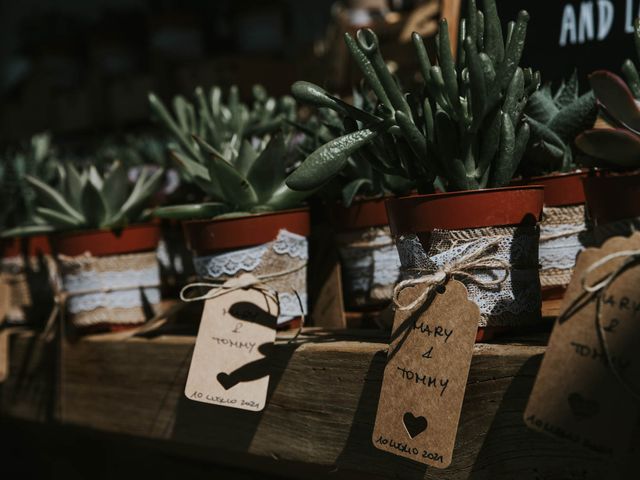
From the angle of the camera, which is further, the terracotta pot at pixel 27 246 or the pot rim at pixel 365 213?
the terracotta pot at pixel 27 246

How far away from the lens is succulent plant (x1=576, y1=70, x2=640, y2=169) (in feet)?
1.61

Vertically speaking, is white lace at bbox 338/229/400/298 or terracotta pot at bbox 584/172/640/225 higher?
terracotta pot at bbox 584/172/640/225

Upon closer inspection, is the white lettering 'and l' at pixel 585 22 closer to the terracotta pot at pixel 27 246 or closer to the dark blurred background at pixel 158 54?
the dark blurred background at pixel 158 54

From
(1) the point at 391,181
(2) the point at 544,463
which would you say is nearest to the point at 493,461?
(2) the point at 544,463

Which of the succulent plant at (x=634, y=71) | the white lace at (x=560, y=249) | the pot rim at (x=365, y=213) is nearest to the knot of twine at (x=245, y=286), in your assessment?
the pot rim at (x=365, y=213)

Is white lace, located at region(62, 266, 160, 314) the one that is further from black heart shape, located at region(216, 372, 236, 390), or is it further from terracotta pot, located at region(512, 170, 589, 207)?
terracotta pot, located at region(512, 170, 589, 207)

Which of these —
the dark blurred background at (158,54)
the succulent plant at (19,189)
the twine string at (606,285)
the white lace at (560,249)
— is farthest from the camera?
the dark blurred background at (158,54)

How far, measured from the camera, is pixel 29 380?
3.53 ft

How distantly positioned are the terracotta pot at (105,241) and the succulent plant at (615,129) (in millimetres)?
623

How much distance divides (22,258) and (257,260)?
527 millimetres

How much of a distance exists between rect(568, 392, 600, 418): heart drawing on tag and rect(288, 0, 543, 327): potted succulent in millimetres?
127

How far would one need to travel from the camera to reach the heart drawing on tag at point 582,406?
46 centimetres

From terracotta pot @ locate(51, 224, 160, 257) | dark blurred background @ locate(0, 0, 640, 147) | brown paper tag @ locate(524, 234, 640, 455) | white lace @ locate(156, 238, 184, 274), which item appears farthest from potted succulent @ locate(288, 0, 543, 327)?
dark blurred background @ locate(0, 0, 640, 147)

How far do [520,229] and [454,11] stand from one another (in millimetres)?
521
